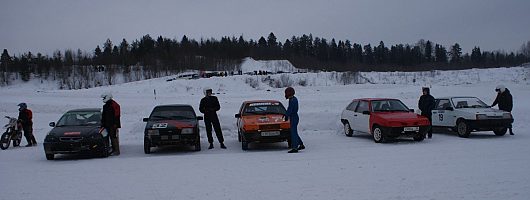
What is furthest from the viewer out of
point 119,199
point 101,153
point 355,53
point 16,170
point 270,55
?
point 355,53

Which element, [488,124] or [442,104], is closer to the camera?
[488,124]

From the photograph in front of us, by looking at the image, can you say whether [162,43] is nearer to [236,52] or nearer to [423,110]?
[236,52]

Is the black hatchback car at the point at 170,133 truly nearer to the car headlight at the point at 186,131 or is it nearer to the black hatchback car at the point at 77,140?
the car headlight at the point at 186,131

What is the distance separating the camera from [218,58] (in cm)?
11062

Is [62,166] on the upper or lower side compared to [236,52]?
lower

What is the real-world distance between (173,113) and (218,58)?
9717cm

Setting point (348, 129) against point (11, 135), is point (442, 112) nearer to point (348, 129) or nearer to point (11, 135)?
point (348, 129)

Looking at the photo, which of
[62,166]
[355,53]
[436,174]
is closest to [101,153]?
[62,166]

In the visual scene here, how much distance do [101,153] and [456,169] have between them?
8824 millimetres

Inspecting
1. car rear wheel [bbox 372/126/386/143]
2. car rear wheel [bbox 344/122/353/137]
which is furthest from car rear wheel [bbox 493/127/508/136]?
car rear wheel [bbox 344/122/353/137]

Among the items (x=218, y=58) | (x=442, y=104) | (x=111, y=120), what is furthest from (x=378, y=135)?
(x=218, y=58)

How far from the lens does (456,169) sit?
8.73 meters

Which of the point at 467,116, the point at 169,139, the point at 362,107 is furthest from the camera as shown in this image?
the point at 362,107

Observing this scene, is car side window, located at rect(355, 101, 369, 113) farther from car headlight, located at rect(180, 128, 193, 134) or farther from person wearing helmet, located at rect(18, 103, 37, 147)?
person wearing helmet, located at rect(18, 103, 37, 147)
